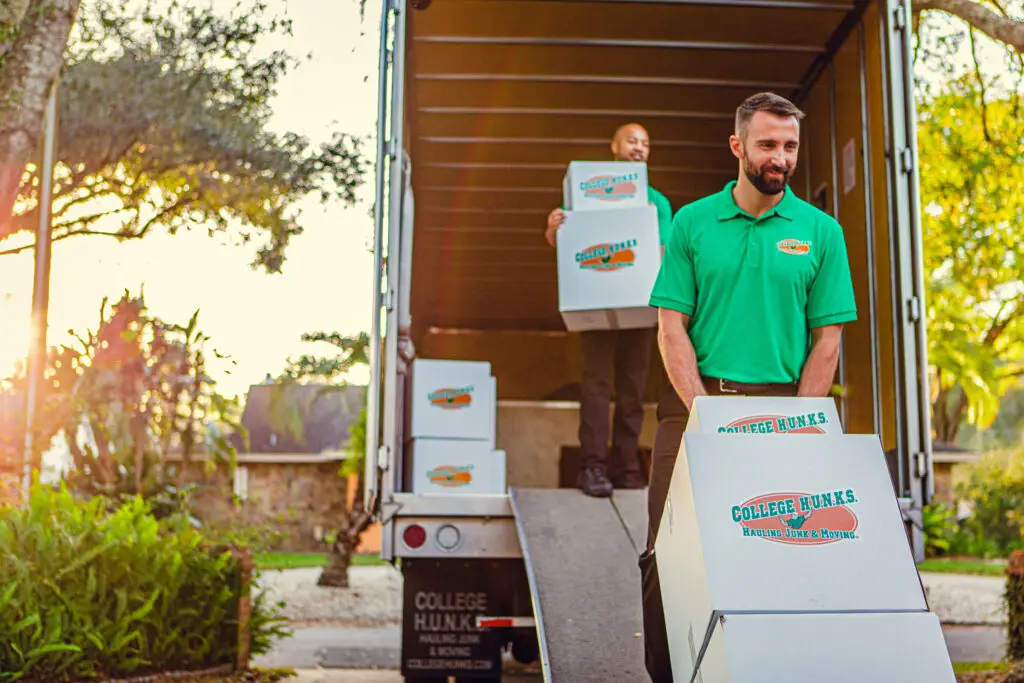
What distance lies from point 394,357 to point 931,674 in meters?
3.05

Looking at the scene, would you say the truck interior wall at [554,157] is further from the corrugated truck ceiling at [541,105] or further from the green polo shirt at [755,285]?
the green polo shirt at [755,285]

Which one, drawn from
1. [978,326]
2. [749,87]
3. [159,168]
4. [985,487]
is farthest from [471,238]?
[985,487]

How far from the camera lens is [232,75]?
521 inches

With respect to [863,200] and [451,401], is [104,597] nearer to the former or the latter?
[451,401]

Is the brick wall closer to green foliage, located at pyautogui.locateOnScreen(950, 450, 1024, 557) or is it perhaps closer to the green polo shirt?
green foliage, located at pyautogui.locateOnScreen(950, 450, 1024, 557)

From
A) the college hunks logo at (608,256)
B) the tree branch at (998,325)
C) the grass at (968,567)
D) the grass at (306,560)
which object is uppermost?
the tree branch at (998,325)

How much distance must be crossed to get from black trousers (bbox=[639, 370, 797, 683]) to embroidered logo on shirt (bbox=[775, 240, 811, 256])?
380 millimetres

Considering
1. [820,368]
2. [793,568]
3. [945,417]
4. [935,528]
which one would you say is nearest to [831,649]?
[793,568]

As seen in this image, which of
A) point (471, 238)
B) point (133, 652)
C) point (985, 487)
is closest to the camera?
point (133, 652)

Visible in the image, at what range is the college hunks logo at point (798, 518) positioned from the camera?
7.71 ft

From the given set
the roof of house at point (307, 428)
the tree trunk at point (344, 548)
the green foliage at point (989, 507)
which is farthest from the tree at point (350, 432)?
the roof of house at point (307, 428)

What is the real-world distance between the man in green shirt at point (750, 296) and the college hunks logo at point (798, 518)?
0.65 m

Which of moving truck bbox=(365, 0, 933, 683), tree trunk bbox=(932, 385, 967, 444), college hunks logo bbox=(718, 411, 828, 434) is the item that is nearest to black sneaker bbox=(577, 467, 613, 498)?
moving truck bbox=(365, 0, 933, 683)

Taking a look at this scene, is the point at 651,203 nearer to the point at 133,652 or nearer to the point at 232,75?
the point at 133,652
